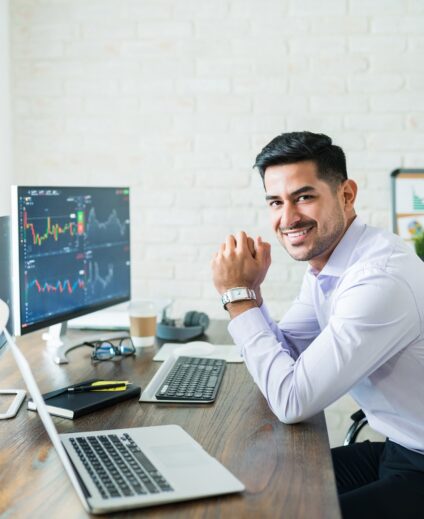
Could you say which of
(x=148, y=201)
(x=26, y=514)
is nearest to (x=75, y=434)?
(x=26, y=514)

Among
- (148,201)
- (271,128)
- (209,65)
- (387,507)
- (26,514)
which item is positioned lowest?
(387,507)

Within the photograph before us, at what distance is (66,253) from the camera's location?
6.32 feet

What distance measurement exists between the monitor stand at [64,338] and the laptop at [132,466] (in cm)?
65

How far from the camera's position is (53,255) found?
6.10 feet

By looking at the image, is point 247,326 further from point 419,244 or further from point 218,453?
point 419,244

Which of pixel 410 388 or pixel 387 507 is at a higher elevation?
pixel 410 388

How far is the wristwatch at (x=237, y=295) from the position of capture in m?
1.50

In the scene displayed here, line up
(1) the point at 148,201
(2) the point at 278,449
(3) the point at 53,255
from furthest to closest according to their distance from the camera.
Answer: (1) the point at 148,201 → (3) the point at 53,255 → (2) the point at 278,449

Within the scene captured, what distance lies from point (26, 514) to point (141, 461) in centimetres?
21

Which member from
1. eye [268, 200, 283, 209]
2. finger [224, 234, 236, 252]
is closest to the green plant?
eye [268, 200, 283, 209]

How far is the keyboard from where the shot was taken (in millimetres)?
1494

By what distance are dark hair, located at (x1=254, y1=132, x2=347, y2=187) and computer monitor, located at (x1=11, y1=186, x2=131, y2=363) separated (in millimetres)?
613

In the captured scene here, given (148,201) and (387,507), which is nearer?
(387,507)

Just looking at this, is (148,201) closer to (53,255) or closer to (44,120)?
(44,120)
